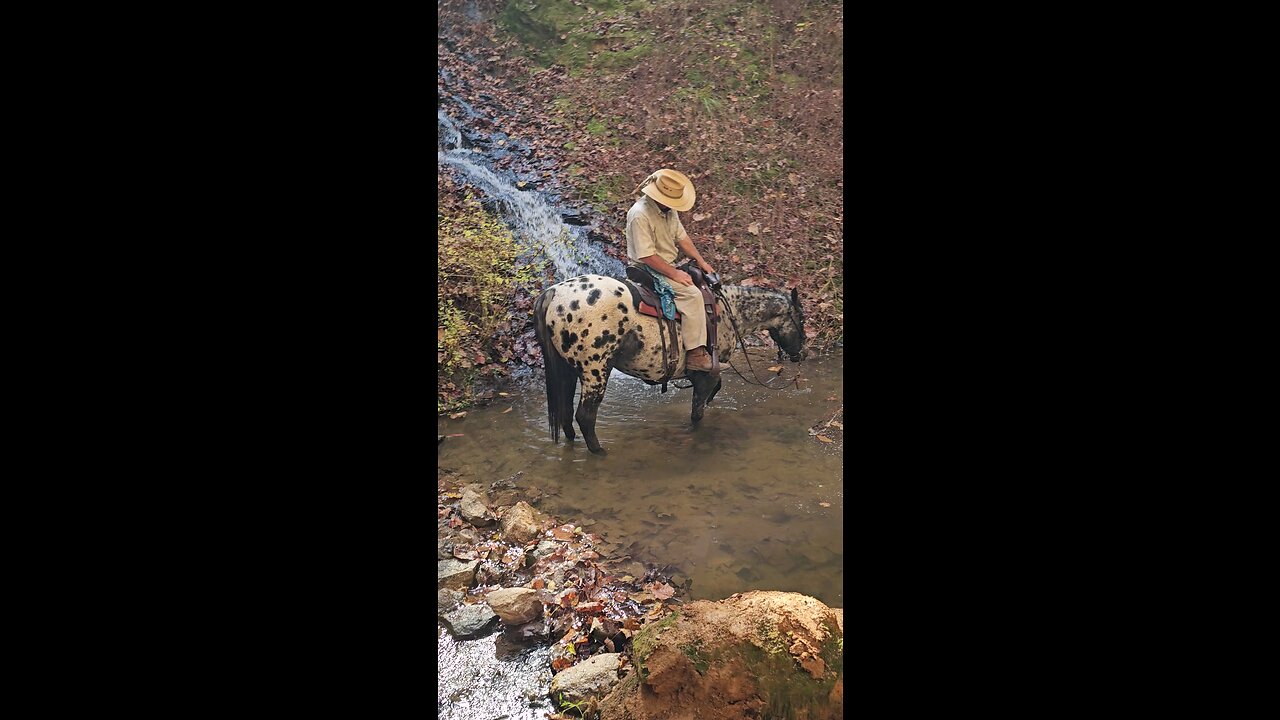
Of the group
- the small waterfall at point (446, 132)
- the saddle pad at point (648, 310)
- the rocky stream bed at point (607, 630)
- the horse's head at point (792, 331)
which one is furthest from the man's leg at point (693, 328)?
the small waterfall at point (446, 132)

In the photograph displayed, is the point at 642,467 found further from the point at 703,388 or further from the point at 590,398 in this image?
the point at 703,388

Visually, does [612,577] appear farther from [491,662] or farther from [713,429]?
[713,429]

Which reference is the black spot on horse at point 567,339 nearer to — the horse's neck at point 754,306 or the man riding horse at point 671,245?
the man riding horse at point 671,245

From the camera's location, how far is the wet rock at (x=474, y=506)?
10.9 feet

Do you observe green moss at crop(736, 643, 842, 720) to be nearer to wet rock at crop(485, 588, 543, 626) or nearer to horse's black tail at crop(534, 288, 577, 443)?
wet rock at crop(485, 588, 543, 626)

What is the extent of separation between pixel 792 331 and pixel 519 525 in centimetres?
179

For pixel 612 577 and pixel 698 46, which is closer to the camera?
pixel 612 577

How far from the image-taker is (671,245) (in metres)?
3.69

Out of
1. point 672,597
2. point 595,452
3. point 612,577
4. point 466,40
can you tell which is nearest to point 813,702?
point 672,597

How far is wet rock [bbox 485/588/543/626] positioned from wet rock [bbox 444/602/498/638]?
40 mm

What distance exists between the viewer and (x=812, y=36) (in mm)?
3758

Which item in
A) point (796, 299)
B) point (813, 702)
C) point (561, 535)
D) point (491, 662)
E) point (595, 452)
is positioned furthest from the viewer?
point (796, 299)

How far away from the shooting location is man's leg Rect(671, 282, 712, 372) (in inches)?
150

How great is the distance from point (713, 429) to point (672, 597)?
36.5 inches
